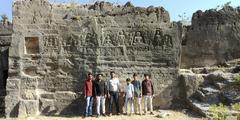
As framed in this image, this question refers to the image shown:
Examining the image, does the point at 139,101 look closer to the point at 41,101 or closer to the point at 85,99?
the point at 85,99

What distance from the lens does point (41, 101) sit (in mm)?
13219

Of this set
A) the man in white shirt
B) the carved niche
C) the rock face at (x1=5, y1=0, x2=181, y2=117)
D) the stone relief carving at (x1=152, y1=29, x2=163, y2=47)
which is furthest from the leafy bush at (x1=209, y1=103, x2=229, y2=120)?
the carved niche

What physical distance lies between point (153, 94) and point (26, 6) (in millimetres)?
4515

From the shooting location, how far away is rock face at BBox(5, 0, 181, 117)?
13414 mm

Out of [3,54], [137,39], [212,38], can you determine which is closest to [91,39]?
[137,39]

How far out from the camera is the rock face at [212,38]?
1453 cm

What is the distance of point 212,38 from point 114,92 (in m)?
3.87

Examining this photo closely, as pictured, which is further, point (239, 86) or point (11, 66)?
point (11, 66)

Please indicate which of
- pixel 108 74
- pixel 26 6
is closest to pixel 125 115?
pixel 108 74

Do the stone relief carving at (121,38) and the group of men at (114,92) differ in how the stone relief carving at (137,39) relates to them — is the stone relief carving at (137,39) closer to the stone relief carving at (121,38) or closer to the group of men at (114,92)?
the stone relief carving at (121,38)

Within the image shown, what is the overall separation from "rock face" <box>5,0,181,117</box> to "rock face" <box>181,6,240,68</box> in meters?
1.21

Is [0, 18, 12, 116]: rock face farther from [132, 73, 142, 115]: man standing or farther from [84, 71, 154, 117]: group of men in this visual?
[132, 73, 142, 115]: man standing

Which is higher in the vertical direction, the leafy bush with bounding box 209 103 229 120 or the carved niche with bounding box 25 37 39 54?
the carved niche with bounding box 25 37 39 54

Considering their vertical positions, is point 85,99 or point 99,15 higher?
point 99,15
